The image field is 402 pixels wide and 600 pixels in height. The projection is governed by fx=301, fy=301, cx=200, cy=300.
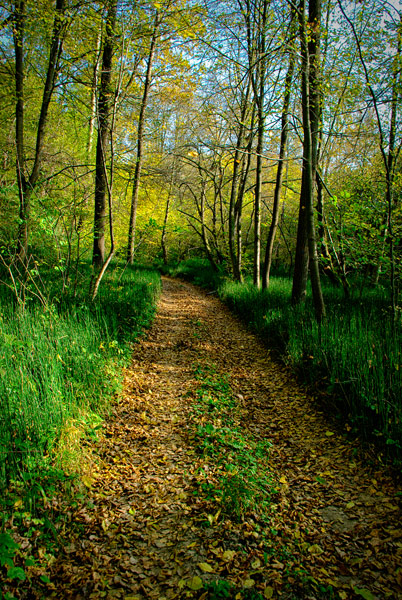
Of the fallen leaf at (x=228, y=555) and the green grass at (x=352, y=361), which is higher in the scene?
the green grass at (x=352, y=361)

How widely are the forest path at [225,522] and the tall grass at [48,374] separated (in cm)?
42

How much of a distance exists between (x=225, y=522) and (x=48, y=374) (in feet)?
6.16

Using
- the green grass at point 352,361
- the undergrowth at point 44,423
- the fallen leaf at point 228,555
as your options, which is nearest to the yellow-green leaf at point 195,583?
the fallen leaf at point 228,555

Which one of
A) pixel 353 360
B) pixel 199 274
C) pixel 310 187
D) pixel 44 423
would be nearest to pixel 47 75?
pixel 310 187

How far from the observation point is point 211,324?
6664 mm

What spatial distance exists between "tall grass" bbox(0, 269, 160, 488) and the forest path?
421 mm

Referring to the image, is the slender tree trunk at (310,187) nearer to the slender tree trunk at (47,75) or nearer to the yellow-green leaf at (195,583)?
the yellow-green leaf at (195,583)

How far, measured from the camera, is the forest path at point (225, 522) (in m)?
1.65

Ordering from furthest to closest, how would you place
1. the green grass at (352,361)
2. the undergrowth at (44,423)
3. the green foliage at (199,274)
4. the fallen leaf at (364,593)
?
the green foliage at (199,274)
the green grass at (352,361)
the undergrowth at (44,423)
the fallen leaf at (364,593)

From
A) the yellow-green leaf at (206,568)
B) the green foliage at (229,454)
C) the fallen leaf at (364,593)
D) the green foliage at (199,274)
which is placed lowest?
the yellow-green leaf at (206,568)

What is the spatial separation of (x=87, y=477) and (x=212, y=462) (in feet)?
3.25

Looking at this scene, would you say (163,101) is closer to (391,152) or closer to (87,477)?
(391,152)

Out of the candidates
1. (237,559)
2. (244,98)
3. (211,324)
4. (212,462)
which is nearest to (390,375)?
(212,462)

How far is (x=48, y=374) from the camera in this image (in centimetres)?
272
